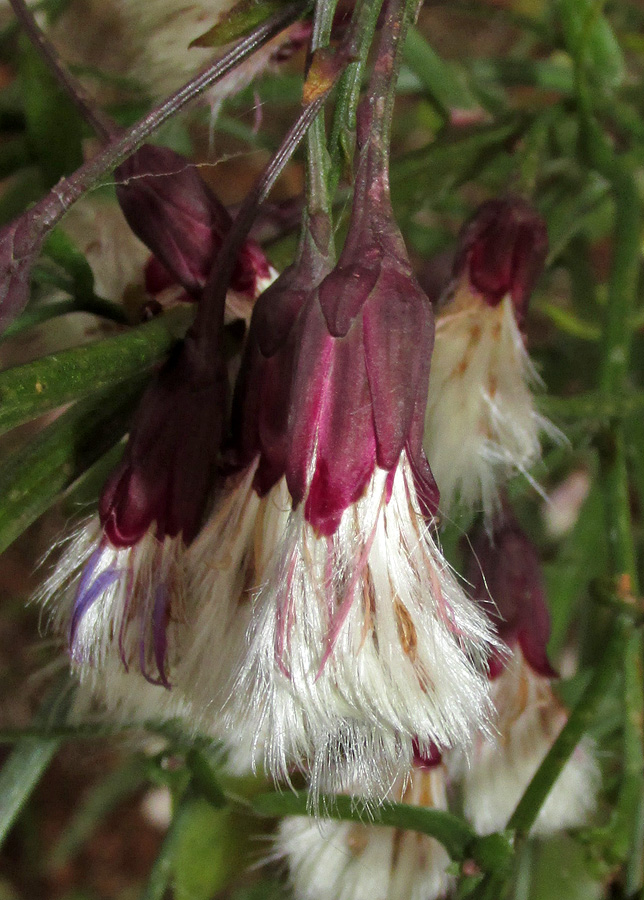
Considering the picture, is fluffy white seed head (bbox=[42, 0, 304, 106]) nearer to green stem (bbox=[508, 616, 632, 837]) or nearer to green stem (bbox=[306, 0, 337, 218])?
green stem (bbox=[306, 0, 337, 218])

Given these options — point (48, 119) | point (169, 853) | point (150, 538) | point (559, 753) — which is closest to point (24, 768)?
point (169, 853)

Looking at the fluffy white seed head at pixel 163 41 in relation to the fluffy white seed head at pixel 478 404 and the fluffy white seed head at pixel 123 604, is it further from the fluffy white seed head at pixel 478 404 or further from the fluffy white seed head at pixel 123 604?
the fluffy white seed head at pixel 123 604

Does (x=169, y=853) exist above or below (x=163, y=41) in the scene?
Answer: below

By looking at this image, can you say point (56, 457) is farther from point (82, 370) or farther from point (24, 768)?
point (24, 768)

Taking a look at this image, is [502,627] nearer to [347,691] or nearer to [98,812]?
[347,691]

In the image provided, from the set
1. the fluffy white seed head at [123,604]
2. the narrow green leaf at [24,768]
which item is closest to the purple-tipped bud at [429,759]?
the fluffy white seed head at [123,604]

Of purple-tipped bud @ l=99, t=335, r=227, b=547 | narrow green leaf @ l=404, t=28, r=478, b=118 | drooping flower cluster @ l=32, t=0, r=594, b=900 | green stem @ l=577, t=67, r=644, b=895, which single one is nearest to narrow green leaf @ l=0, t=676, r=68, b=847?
drooping flower cluster @ l=32, t=0, r=594, b=900
